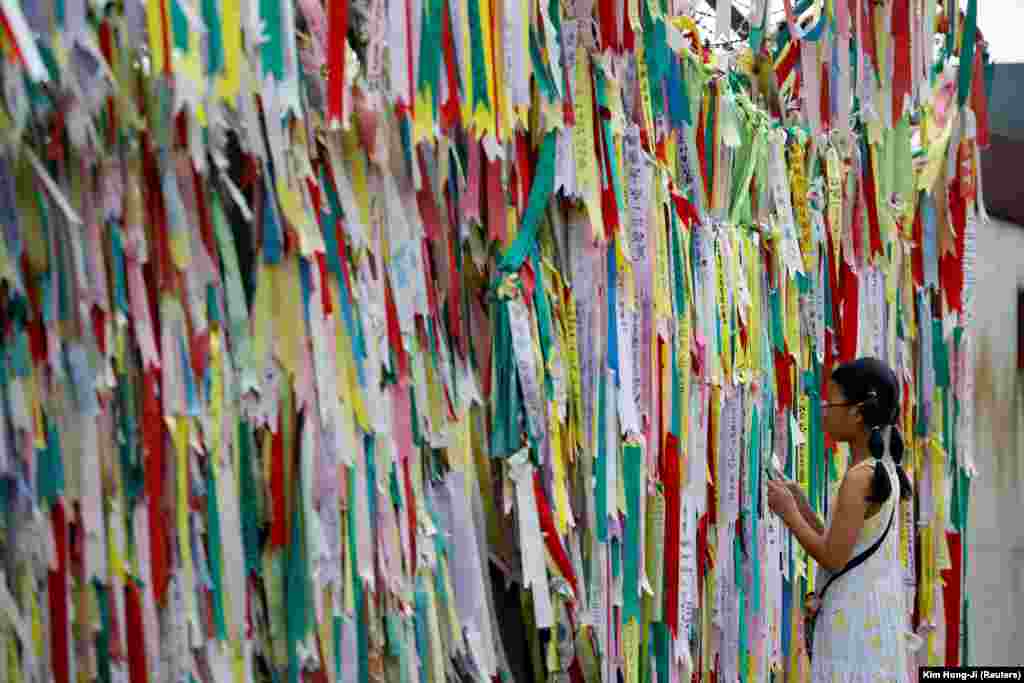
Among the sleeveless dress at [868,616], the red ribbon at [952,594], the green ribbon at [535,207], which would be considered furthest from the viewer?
the red ribbon at [952,594]

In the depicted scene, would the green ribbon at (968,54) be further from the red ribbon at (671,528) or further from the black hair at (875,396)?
the red ribbon at (671,528)

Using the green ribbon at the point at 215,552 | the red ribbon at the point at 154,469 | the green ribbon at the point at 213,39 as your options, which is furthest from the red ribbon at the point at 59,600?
the green ribbon at the point at 213,39

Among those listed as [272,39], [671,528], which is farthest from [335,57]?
[671,528]

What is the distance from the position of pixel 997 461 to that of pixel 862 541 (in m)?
3.56

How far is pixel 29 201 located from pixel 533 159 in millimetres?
1225

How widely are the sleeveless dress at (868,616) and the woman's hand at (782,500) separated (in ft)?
0.50

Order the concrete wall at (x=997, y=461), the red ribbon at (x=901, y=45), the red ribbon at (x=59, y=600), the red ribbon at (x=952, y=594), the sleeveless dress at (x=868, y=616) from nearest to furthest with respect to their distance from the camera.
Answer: the red ribbon at (x=59, y=600), the sleeveless dress at (x=868, y=616), the red ribbon at (x=901, y=45), the red ribbon at (x=952, y=594), the concrete wall at (x=997, y=461)

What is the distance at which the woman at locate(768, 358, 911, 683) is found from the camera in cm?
355

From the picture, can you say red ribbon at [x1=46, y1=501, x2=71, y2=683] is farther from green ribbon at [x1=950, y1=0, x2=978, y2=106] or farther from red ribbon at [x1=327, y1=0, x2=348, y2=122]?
green ribbon at [x1=950, y1=0, x2=978, y2=106]

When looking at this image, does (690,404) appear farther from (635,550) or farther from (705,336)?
(635,550)

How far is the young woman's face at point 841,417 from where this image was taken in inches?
145

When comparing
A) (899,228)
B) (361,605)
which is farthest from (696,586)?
(899,228)

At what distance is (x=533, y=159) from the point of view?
328cm

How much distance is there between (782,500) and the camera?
3.77 metres
